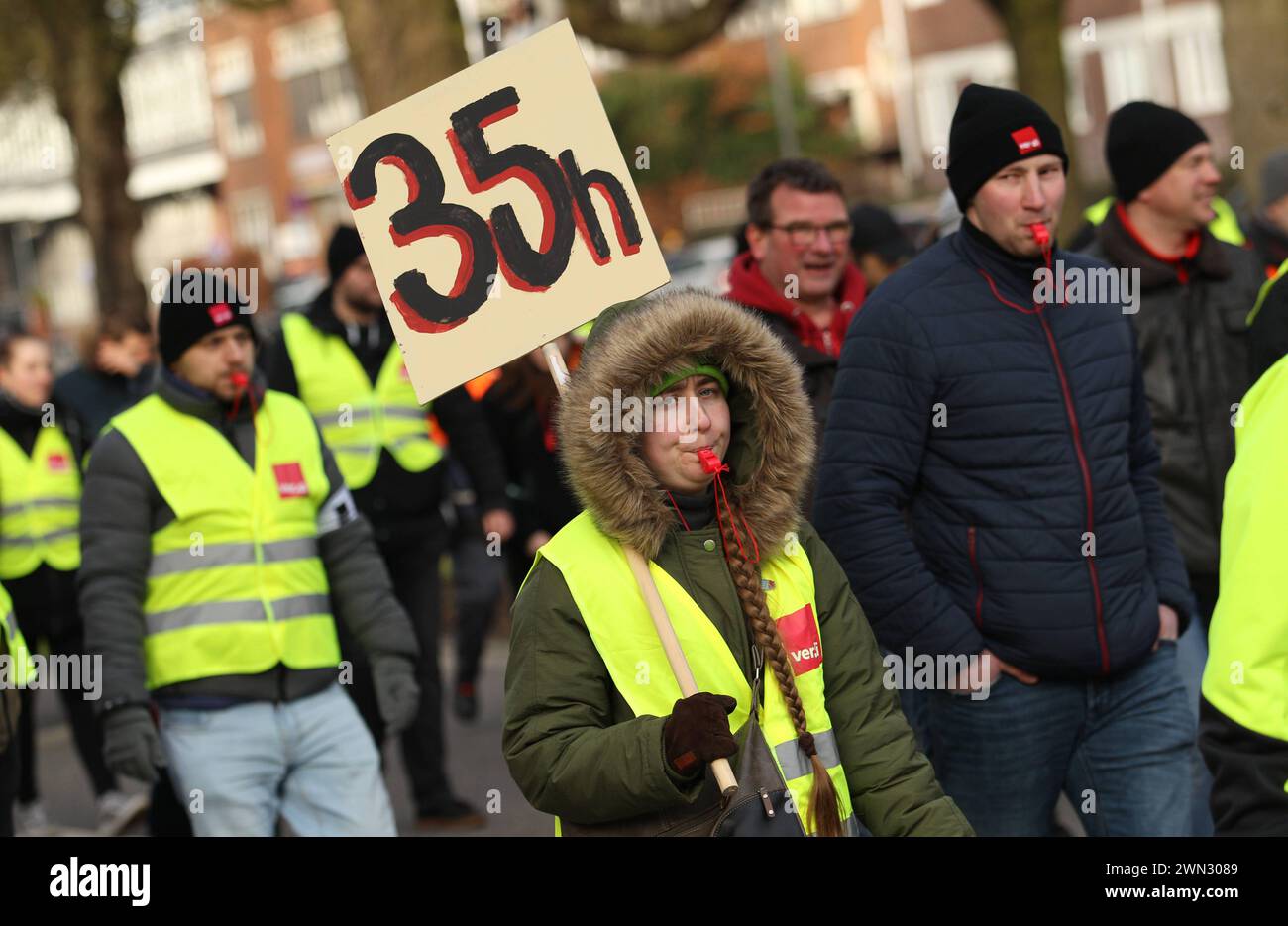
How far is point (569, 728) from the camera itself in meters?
3.67

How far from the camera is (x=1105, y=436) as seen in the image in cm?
470

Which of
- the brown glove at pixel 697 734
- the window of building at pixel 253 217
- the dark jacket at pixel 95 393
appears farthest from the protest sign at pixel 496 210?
the window of building at pixel 253 217

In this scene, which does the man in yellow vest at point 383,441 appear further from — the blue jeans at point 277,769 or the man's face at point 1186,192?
the man's face at point 1186,192

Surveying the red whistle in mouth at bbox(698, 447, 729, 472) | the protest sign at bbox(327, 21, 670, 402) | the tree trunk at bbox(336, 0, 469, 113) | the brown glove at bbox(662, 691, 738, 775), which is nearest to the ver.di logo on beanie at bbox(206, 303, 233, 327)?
the protest sign at bbox(327, 21, 670, 402)

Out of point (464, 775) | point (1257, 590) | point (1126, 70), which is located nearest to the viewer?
point (1257, 590)

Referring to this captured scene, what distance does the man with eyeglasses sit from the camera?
18.9 ft

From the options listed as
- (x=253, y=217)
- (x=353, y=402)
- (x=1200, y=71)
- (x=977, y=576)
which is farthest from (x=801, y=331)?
(x=253, y=217)

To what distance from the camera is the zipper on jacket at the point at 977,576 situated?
4660mm

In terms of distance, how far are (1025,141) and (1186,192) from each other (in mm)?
1378

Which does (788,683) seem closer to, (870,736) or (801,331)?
(870,736)
